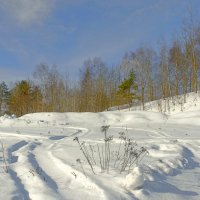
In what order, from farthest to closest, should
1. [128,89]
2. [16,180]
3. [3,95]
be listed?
[3,95], [128,89], [16,180]

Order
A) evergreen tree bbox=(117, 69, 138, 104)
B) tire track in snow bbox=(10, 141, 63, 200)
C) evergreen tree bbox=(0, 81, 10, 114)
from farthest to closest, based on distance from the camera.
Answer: evergreen tree bbox=(0, 81, 10, 114)
evergreen tree bbox=(117, 69, 138, 104)
tire track in snow bbox=(10, 141, 63, 200)

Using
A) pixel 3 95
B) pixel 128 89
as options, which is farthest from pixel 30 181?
pixel 3 95

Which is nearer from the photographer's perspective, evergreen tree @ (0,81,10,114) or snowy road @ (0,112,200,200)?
snowy road @ (0,112,200,200)

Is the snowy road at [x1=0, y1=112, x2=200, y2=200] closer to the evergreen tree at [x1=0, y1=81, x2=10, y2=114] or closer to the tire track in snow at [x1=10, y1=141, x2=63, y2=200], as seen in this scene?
the tire track in snow at [x1=10, y1=141, x2=63, y2=200]

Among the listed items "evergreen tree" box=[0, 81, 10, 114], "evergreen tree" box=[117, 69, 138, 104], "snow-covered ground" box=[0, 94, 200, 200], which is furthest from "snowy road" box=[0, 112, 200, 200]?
"evergreen tree" box=[0, 81, 10, 114]

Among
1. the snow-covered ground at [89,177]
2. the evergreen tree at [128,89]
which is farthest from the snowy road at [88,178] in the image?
the evergreen tree at [128,89]

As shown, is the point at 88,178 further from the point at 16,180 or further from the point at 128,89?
the point at 128,89

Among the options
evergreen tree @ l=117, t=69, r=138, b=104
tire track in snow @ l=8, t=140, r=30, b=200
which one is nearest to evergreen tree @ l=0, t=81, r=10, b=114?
evergreen tree @ l=117, t=69, r=138, b=104

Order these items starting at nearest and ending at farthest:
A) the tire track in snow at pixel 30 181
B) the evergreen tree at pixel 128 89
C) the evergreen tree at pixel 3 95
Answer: the tire track in snow at pixel 30 181 < the evergreen tree at pixel 128 89 < the evergreen tree at pixel 3 95

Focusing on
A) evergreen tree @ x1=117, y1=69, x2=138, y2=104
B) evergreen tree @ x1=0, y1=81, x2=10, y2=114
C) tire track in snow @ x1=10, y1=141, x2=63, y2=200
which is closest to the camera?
tire track in snow @ x1=10, y1=141, x2=63, y2=200

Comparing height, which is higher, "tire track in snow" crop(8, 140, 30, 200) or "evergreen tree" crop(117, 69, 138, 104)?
"evergreen tree" crop(117, 69, 138, 104)

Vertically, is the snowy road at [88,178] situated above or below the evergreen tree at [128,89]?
below

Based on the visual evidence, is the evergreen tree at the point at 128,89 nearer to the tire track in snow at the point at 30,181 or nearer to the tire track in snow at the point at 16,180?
the tire track in snow at the point at 16,180

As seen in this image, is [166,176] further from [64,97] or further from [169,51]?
[64,97]
